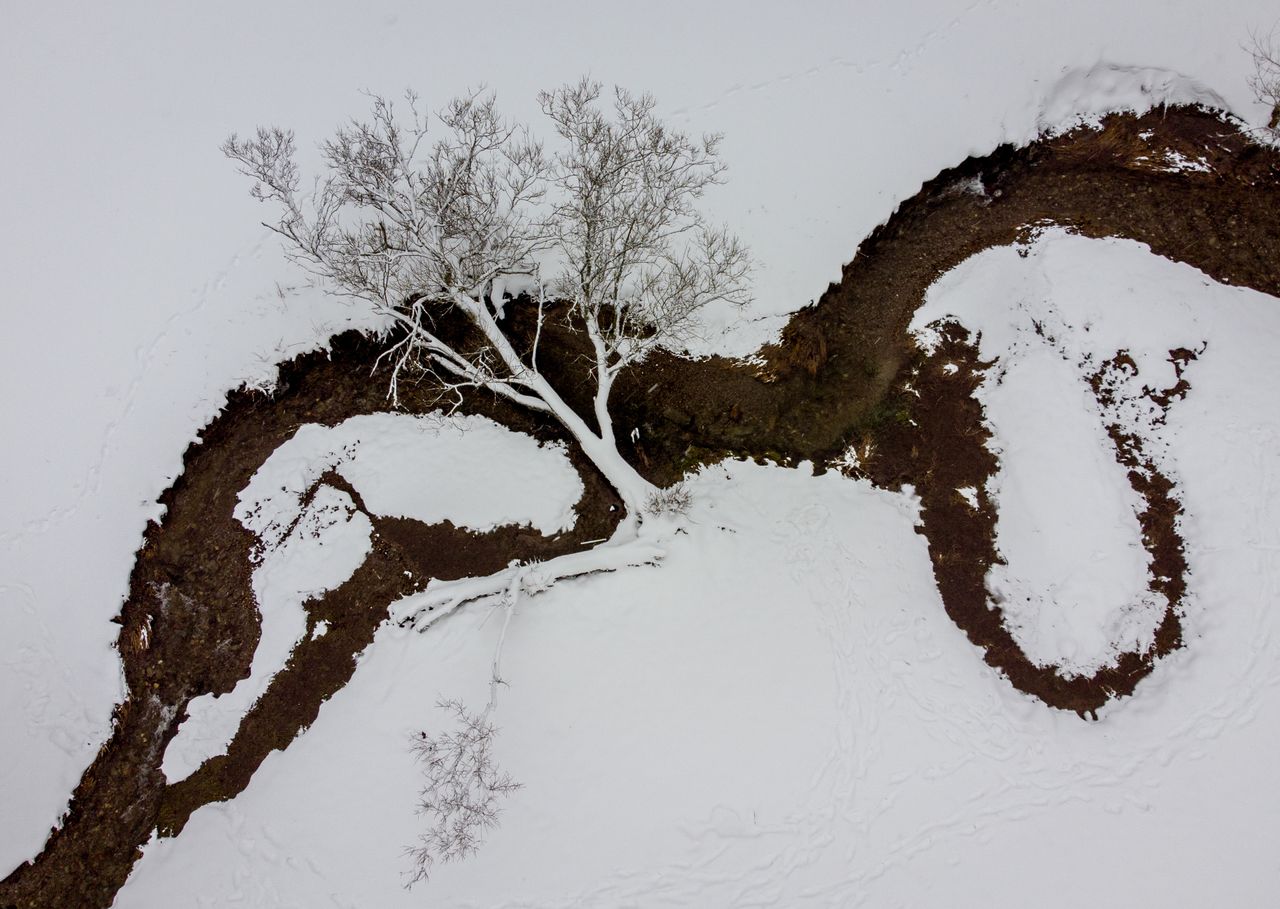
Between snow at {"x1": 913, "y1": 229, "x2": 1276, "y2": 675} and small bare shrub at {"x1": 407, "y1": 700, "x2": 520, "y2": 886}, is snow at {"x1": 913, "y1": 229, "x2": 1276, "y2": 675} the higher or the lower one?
the higher one

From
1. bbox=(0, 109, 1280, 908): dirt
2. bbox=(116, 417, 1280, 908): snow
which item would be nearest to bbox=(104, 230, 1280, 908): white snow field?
bbox=(116, 417, 1280, 908): snow

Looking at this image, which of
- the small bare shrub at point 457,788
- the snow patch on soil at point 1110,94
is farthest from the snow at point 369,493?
the snow patch on soil at point 1110,94

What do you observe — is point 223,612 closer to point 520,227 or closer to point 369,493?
point 369,493

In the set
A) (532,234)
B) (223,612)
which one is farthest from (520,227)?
(223,612)

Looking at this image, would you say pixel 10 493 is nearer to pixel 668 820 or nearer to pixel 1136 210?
pixel 668 820

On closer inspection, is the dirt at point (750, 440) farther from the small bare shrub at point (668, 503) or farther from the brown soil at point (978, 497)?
the small bare shrub at point (668, 503)

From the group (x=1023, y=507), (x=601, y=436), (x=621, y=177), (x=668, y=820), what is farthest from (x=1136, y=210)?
(x=668, y=820)

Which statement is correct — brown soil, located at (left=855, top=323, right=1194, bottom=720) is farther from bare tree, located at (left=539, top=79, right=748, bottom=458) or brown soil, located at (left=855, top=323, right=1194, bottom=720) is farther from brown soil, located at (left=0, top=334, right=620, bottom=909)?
brown soil, located at (left=0, top=334, right=620, bottom=909)
